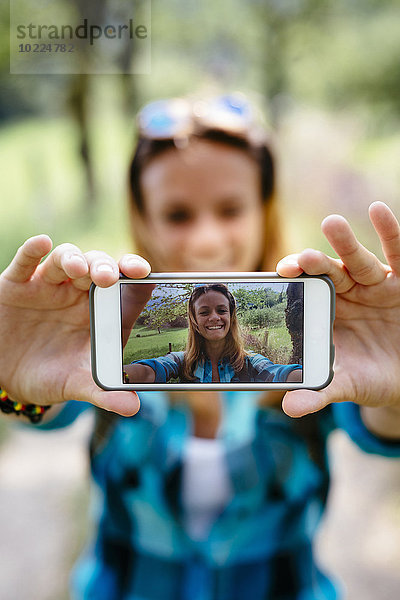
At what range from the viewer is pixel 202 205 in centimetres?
148

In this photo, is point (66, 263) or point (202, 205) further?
point (202, 205)

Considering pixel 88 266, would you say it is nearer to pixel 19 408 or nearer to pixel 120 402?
pixel 120 402

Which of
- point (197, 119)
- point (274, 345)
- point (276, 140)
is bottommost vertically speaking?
point (274, 345)

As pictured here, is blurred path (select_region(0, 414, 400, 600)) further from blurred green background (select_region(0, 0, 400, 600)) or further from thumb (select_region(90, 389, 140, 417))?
thumb (select_region(90, 389, 140, 417))

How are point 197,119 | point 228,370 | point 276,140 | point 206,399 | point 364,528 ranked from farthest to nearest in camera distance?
point 276,140, point 364,528, point 197,119, point 206,399, point 228,370

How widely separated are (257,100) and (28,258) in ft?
Answer: 38.9

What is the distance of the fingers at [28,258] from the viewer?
794mm

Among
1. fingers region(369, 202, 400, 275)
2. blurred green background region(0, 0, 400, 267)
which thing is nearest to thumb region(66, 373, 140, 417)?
fingers region(369, 202, 400, 275)

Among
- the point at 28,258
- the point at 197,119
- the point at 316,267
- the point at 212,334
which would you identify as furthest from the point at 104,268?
the point at 197,119

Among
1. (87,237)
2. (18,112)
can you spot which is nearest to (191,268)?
(87,237)

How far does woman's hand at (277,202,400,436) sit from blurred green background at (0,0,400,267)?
4610mm

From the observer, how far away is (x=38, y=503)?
8.15ft

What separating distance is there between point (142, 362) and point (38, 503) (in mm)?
1938

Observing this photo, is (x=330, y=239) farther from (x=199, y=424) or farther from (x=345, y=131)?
(x=345, y=131)
